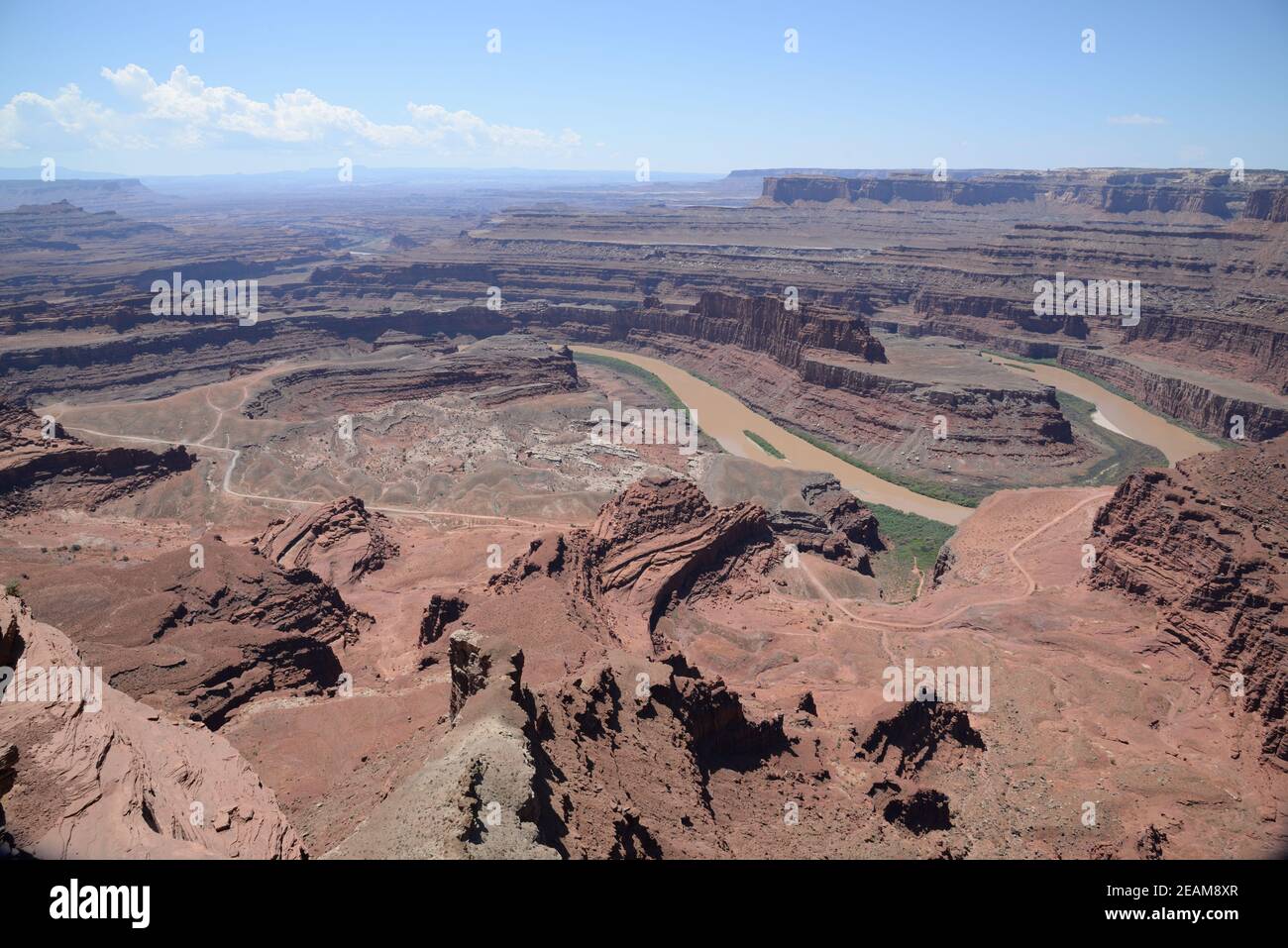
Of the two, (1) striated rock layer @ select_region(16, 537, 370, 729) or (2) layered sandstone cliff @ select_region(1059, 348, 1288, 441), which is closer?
(1) striated rock layer @ select_region(16, 537, 370, 729)

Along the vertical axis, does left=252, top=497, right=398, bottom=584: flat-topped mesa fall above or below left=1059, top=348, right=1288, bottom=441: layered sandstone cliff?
below

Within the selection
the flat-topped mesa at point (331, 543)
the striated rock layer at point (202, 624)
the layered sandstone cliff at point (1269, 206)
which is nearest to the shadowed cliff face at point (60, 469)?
the flat-topped mesa at point (331, 543)

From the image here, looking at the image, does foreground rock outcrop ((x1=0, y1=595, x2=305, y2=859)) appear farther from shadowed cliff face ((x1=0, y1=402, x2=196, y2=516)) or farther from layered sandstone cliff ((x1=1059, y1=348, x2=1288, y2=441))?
layered sandstone cliff ((x1=1059, y1=348, x2=1288, y2=441))

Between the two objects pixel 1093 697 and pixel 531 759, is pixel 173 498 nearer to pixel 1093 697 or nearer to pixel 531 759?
pixel 531 759

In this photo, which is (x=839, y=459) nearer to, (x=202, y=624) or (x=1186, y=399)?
(x=1186, y=399)

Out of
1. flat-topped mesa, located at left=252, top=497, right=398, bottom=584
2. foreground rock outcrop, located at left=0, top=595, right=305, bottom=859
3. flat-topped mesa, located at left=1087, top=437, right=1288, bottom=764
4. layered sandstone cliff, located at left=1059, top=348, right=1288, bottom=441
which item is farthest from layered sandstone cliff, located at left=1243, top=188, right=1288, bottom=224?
foreground rock outcrop, located at left=0, top=595, right=305, bottom=859

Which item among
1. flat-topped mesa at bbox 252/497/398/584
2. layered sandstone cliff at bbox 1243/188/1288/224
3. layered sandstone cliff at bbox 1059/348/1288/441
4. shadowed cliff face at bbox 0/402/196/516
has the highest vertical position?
layered sandstone cliff at bbox 1243/188/1288/224

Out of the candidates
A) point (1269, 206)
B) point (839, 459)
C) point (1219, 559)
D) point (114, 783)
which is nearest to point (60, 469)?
point (114, 783)
